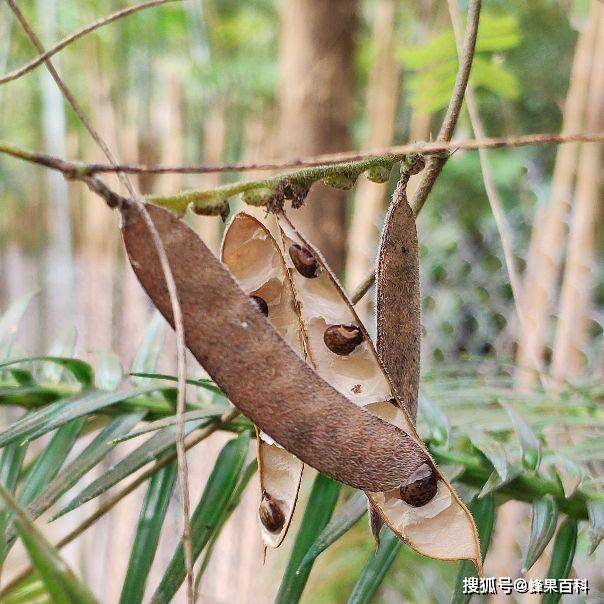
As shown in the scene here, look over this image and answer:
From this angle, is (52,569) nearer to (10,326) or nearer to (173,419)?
(173,419)

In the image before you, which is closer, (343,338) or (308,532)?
(343,338)

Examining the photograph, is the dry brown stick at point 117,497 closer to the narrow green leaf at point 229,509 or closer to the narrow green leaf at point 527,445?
the narrow green leaf at point 229,509

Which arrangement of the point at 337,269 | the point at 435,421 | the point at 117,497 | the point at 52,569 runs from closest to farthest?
the point at 52,569
the point at 117,497
the point at 435,421
the point at 337,269

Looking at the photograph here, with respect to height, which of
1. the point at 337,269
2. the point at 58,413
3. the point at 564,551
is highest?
the point at 337,269

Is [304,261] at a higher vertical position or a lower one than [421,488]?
higher

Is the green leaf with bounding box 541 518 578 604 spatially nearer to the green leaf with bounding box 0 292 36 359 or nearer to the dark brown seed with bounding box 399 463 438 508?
the dark brown seed with bounding box 399 463 438 508

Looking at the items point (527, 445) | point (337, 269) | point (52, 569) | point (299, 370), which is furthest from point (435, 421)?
point (337, 269)

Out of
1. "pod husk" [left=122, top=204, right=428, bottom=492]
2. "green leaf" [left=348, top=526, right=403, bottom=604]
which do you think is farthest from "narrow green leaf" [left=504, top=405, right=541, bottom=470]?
"pod husk" [left=122, top=204, right=428, bottom=492]

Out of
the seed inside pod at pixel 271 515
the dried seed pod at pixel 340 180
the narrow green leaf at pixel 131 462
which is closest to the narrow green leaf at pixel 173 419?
the narrow green leaf at pixel 131 462
